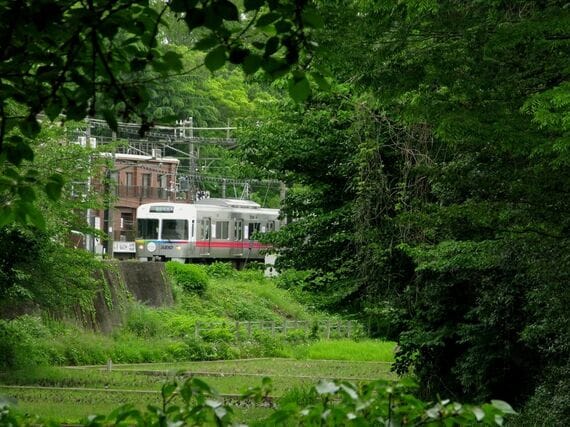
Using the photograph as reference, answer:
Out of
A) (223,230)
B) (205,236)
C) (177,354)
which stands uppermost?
(223,230)

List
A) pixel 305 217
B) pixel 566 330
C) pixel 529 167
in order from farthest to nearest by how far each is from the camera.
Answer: pixel 305 217 → pixel 566 330 → pixel 529 167

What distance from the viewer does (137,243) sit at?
176 ft

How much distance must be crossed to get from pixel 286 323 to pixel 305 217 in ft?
61.1

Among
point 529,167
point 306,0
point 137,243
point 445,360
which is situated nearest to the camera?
point 306,0

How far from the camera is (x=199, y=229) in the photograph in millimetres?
52750

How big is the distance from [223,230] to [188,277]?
850 cm

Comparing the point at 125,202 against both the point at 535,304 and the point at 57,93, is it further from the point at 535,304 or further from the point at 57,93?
the point at 57,93

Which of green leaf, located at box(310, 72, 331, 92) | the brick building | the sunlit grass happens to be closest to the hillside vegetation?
the sunlit grass

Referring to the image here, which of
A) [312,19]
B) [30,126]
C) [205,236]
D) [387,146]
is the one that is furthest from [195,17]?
[205,236]

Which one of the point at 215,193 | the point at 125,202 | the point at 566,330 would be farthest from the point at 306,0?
the point at 215,193

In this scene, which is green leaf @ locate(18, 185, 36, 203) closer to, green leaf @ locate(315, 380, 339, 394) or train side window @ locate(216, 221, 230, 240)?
green leaf @ locate(315, 380, 339, 394)

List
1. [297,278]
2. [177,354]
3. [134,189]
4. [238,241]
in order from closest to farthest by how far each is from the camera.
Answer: [297,278], [177,354], [238,241], [134,189]

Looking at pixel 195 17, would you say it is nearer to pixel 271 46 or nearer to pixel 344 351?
pixel 271 46

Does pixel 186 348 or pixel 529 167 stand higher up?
pixel 529 167
